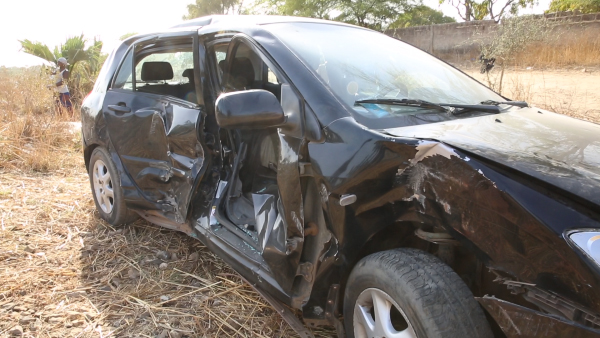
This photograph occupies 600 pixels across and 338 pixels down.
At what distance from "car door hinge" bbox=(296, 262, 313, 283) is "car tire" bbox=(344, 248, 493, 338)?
7.8 inches

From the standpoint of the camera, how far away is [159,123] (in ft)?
9.80

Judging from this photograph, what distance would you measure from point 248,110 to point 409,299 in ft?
3.20

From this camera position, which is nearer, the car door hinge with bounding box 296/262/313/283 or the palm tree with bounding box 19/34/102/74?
the car door hinge with bounding box 296/262/313/283

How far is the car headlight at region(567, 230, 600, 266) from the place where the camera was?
1.14m

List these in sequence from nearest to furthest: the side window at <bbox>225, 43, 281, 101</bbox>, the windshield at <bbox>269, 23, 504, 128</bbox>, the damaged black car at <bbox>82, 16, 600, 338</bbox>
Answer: the damaged black car at <bbox>82, 16, 600, 338</bbox> < the windshield at <bbox>269, 23, 504, 128</bbox> < the side window at <bbox>225, 43, 281, 101</bbox>

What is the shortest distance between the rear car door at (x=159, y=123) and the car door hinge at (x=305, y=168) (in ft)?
3.23

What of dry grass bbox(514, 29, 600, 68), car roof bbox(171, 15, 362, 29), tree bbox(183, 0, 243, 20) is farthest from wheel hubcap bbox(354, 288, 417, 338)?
tree bbox(183, 0, 243, 20)

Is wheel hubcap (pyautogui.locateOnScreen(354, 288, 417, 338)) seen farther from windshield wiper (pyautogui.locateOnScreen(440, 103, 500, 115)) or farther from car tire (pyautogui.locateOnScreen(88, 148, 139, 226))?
car tire (pyautogui.locateOnScreen(88, 148, 139, 226))

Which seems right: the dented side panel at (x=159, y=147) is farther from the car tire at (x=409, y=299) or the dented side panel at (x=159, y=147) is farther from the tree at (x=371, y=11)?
the tree at (x=371, y=11)

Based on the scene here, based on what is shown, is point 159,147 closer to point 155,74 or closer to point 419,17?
point 155,74

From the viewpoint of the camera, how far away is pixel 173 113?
290 cm

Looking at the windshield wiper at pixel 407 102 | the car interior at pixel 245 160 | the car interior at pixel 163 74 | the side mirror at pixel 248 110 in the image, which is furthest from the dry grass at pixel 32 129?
the windshield wiper at pixel 407 102

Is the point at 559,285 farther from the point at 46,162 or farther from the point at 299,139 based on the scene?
the point at 46,162

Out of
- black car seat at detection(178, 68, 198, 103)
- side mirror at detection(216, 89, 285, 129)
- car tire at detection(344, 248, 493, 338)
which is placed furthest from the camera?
black car seat at detection(178, 68, 198, 103)
